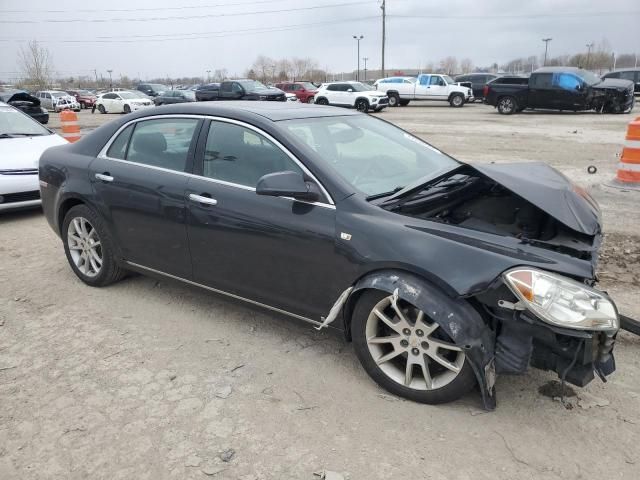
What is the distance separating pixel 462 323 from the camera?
260 centimetres

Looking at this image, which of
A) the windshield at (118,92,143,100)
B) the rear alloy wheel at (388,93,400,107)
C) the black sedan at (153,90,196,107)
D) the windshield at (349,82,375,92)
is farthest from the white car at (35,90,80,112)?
the rear alloy wheel at (388,93,400,107)

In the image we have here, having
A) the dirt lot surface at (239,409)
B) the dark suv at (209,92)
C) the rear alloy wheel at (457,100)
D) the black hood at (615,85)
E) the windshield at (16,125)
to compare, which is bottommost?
the rear alloy wheel at (457,100)

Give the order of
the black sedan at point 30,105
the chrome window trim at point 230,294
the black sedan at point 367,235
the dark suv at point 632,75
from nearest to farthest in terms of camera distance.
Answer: the black sedan at point 367,235 < the chrome window trim at point 230,294 < the black sedan at point 30,105 < the dark suv at point 632,75

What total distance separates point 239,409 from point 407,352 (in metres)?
0.97

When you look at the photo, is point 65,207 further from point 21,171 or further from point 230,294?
point 21,171

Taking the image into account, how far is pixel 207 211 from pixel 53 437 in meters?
1.58

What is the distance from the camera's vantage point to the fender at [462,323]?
2592mm

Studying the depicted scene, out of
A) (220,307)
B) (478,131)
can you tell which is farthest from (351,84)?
(220,307)

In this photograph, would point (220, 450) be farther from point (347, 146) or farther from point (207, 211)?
point (347, 146)

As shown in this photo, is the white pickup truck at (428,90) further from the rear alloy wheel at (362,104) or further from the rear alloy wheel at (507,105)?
the rear alloy wheel at (507,105)

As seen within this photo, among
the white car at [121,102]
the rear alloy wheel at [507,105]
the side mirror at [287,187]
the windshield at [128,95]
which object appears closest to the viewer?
the side mirror at [287,187]

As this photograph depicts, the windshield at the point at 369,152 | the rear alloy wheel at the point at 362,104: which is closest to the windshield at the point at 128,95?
the rear alloy wheel at the point at 362,104

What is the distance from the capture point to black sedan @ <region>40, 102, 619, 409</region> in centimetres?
258

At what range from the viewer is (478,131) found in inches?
664
